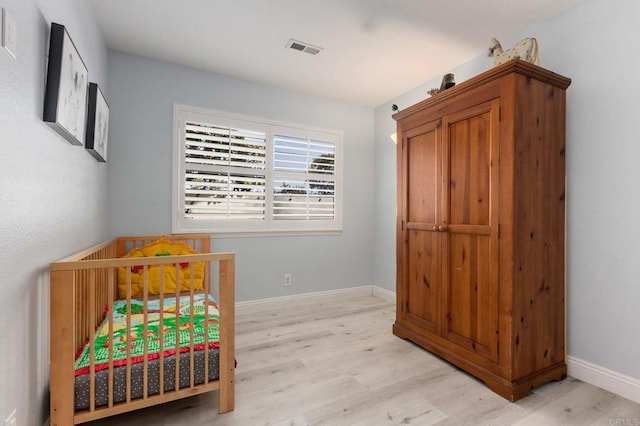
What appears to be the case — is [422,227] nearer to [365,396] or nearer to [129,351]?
[365,396]

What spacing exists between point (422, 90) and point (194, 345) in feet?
9.99

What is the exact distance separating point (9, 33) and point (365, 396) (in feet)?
7.09

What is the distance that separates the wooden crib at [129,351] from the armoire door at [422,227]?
1.42m

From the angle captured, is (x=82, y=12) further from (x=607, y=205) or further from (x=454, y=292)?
(x=607, y=205)

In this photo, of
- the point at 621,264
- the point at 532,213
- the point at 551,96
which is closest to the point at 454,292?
the point at 532,213

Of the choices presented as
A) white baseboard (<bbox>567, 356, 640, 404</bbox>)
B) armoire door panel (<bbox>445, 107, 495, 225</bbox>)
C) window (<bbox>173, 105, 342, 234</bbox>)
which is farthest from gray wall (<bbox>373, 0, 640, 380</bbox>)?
window (<bbox>173, 105, 342, 234</bbox>)

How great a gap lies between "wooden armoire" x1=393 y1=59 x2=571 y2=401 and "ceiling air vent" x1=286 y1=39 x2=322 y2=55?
102 cm

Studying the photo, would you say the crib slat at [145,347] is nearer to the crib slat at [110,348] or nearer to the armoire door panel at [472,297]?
the crib slat at [110,348]

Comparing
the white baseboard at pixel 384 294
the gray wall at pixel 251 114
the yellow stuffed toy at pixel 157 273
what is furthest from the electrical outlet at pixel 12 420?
the white baseboard at pixel 384 294

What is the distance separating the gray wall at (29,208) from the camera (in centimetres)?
103

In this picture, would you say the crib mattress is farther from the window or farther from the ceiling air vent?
the ceiling air vent

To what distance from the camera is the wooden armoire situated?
1751 mm

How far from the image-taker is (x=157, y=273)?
2514 mm

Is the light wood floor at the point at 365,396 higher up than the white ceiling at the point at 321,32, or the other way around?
the white ceiling at the point at 321,32
